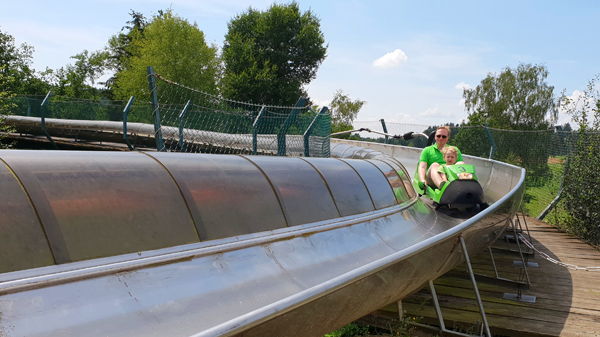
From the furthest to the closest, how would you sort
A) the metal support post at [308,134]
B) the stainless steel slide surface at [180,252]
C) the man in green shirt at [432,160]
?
1. the metal support post at [308,134]
2. the man in green shirt at [432,160]
3. the stainless steel slide surface at [180,252]

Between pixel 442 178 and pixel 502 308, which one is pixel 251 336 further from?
pixel 442 178

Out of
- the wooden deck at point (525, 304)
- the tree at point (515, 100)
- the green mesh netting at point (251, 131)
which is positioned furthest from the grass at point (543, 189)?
the tree at point (515, 100)

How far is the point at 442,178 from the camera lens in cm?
631

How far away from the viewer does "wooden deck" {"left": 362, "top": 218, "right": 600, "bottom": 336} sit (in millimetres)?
4172

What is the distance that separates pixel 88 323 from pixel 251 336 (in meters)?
0.82

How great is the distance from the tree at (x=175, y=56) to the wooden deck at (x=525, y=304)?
35.8m

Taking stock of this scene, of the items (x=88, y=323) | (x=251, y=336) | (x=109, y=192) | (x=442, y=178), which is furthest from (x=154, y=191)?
(x=442, y=178)

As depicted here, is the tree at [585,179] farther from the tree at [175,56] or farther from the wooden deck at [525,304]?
the tree at [175,56]

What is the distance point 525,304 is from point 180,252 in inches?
157

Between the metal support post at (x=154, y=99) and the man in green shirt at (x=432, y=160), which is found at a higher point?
the metal support post at (x=154, y=99)

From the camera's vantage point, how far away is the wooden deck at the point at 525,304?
4.17 meters

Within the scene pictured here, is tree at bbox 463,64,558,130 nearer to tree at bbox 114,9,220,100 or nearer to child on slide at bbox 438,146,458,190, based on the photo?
tree at bbox 114,9,220,100

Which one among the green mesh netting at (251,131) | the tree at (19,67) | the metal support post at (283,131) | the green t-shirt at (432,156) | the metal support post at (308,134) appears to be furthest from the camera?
the tree at (19,67)

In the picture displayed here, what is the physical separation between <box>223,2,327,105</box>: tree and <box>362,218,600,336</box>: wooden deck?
35.0 metres
